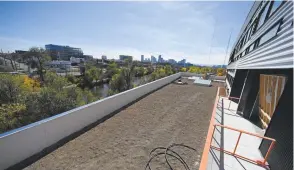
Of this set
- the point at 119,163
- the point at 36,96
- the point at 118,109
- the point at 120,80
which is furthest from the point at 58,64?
the point at 119,163

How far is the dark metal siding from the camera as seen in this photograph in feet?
8.82

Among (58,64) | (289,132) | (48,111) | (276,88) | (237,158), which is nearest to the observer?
(289,132)

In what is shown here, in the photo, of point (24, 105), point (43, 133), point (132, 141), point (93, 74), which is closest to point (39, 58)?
point (93, 74)

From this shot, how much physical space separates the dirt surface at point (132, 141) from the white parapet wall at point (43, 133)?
0.41 m

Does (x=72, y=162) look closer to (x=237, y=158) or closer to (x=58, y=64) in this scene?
(x=237, y=158)

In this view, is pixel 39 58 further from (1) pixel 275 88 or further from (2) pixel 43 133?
(1) pixel 275 88

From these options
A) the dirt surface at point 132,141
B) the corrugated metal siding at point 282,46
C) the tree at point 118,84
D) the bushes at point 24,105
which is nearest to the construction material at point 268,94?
the corrugated metal siding at point 282,46

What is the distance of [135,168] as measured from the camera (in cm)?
327

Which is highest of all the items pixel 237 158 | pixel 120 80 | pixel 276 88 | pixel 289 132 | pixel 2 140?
pixel 276 88

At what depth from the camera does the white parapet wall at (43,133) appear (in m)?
3.10

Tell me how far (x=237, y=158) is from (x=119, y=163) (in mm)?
3308

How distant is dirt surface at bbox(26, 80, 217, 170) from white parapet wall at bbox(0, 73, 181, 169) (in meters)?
0.41

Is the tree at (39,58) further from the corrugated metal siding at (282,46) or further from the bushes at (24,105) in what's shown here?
the corrugated metal siding at (282,46)

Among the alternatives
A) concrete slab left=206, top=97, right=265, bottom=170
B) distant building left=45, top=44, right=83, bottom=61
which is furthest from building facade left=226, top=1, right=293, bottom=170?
distant building left=45, top=44, right=83, bottom=61
